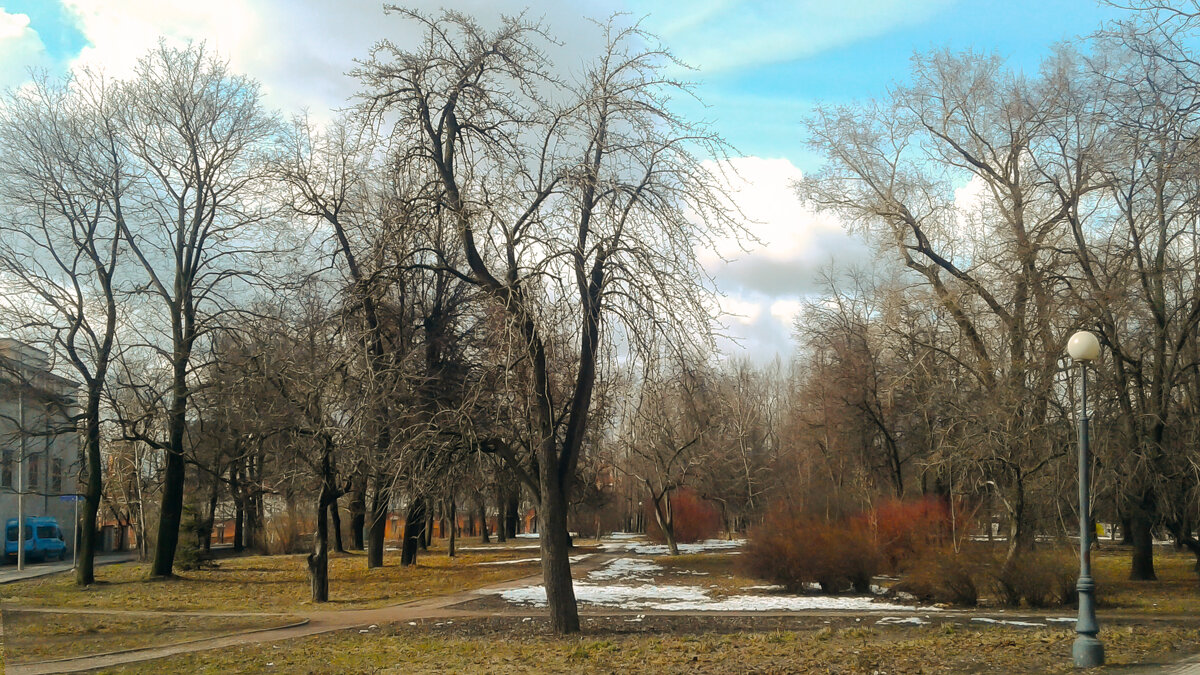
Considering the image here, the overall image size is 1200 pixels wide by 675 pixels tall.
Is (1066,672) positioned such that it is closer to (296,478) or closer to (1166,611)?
(1166,611)

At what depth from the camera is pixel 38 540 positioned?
44438 mm

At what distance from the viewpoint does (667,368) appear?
13375mm

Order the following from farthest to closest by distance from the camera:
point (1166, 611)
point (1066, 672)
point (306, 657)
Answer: point (1166, 611)
point (306, 657)
point (1066, 672)

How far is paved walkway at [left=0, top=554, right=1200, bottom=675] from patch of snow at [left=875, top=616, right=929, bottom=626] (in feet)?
3.59

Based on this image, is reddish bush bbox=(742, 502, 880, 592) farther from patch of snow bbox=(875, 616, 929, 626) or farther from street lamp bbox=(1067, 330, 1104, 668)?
street lamp bbox=(1067, 330, 1104, 668)

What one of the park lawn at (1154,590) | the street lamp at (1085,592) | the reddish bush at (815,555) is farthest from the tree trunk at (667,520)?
the street lamp at (1085,592)

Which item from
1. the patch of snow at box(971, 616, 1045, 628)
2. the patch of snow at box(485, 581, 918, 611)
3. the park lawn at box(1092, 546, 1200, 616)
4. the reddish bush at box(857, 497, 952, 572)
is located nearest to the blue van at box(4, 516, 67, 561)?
the patch of snow at box(485, 581, 918, 611)

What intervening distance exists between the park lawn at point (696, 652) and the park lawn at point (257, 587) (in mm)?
7454

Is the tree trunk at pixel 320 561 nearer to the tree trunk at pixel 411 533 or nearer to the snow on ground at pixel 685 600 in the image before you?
the snow on ground at pixel 685 600

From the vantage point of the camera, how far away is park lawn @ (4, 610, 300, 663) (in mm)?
13453

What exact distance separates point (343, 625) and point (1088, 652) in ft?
41.3

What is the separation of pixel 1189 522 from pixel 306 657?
2089 cm

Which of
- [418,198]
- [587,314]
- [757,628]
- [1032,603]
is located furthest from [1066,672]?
[418,198]

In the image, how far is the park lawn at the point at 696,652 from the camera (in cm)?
1101
